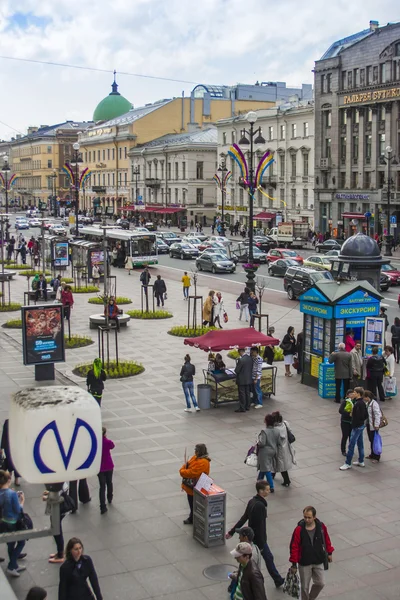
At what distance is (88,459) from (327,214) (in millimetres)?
73343

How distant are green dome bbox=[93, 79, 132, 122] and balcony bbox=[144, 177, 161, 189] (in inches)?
1142

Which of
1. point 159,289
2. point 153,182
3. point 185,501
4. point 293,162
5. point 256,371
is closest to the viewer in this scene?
point 185,501

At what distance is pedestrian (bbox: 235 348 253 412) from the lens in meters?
17.7

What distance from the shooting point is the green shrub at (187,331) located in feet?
89.2

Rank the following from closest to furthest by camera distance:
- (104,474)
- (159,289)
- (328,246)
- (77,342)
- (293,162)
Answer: (104,474), (77,342), (159,289), (328,246), (293,162)

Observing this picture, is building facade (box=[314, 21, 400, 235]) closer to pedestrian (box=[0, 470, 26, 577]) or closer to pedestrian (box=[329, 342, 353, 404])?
pedestrian (box=[329, 342, 353, 404])

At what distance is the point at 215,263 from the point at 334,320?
96.8 ft

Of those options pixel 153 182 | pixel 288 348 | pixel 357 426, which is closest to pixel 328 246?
pixel 288 348

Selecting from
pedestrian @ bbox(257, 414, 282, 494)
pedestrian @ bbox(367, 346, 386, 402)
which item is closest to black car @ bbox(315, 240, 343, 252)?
pedestrian @ bbox(367, 346, 386, 402)

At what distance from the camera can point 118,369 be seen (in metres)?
21.7

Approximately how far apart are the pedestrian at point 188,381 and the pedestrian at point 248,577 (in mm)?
9261

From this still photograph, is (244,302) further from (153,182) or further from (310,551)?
(153,182)

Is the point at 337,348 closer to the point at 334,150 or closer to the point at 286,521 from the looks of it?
the point at 286,521

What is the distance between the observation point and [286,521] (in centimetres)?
1202
